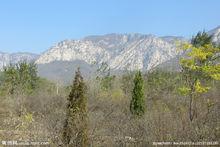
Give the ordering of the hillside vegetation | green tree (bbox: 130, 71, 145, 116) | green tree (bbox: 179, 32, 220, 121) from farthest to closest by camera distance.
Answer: green tree (bbox: 130, 71, 145, 116) → green tree (bbox: 179, 32, 220, 121) → the hillside vegetation

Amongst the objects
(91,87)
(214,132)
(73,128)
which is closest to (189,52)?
(214,132)

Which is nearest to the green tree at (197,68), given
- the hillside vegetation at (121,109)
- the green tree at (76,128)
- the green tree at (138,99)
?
the hillside vegetation at (121,109)

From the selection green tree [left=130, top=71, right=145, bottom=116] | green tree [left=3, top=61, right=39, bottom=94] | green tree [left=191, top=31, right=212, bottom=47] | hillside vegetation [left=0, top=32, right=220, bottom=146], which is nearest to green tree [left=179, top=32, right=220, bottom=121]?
hillside vegetation [left=0, top=32, right=220, bottom=146]

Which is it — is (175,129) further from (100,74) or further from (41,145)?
(100,74)

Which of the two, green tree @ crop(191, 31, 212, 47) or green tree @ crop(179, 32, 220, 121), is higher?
green tree @ crop(191, 31, 212, 47)

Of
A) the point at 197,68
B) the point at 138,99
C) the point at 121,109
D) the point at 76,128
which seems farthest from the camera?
the point at 121,109

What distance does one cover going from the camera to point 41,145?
12664 mm

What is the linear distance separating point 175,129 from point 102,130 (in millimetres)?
2591

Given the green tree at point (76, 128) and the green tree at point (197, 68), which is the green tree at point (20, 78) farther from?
the green tree at point (76, 128)

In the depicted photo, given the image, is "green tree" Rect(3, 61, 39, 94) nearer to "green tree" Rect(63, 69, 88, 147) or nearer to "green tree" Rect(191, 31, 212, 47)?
"green tree" Rect(191, 31, 212, 47)

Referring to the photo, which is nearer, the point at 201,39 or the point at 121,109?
the point at 121,109

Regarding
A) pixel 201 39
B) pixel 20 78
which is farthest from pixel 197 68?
pixel 20 78

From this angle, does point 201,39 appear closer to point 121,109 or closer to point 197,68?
point 121,109

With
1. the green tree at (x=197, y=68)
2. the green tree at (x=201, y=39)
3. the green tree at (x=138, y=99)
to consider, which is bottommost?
the green tree at (x=138, y=99)
